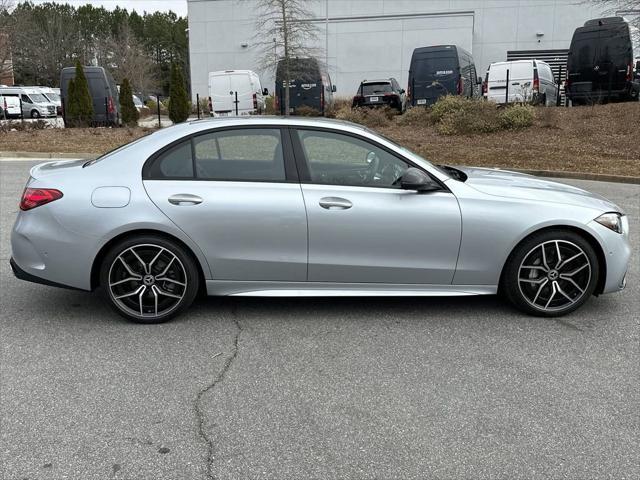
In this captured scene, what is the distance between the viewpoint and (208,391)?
3400 millimetres

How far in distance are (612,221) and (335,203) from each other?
6.76 ft

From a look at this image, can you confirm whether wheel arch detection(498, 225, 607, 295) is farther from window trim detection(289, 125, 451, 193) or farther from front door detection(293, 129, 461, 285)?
window trim detection(289, 125, 451, 193)

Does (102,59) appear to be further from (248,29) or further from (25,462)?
(25,462)

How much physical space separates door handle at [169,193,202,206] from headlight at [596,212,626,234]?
2.91 metres

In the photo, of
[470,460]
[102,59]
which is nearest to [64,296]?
[470,460]

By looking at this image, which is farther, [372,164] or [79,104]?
[79,104]

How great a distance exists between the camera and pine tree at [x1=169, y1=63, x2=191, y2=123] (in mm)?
21609

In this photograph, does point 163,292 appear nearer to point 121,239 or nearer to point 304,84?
point 121,239

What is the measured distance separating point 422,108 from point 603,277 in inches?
614

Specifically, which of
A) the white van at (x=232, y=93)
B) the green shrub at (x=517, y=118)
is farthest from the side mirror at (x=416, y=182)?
the white van at (x=232, y=93)

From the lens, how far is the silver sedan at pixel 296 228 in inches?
167

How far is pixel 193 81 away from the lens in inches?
1612

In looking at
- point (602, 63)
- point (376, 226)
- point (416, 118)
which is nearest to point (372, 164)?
point (376, 226)

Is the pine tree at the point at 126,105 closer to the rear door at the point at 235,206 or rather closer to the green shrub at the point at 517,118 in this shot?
the green shrub at the point at 517,118
